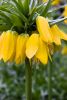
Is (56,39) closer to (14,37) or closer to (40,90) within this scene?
(14,37)

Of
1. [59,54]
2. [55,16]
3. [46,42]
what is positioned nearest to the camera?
[46,42]

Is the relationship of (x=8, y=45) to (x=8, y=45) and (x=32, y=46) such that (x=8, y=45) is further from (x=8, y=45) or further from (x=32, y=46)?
(x=32, y=46)

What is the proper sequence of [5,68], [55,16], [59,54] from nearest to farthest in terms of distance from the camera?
1. [55,16]
2. [5,68]
3. [59,54]

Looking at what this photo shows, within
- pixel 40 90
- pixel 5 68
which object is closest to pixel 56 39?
pixel 40 90

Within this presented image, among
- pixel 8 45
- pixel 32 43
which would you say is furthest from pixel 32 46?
pixel 8 45

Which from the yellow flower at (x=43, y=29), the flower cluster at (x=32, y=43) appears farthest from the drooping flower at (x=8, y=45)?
the yellow flower at (x=43, y=29)

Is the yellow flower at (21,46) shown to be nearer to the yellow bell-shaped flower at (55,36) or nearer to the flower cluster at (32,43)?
the flower cluster at (32,43)

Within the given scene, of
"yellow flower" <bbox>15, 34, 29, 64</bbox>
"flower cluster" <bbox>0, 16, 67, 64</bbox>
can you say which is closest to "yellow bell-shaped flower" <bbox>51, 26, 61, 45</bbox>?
"flower cluster" <bbox>0, 16, 67, 64</bbox>
